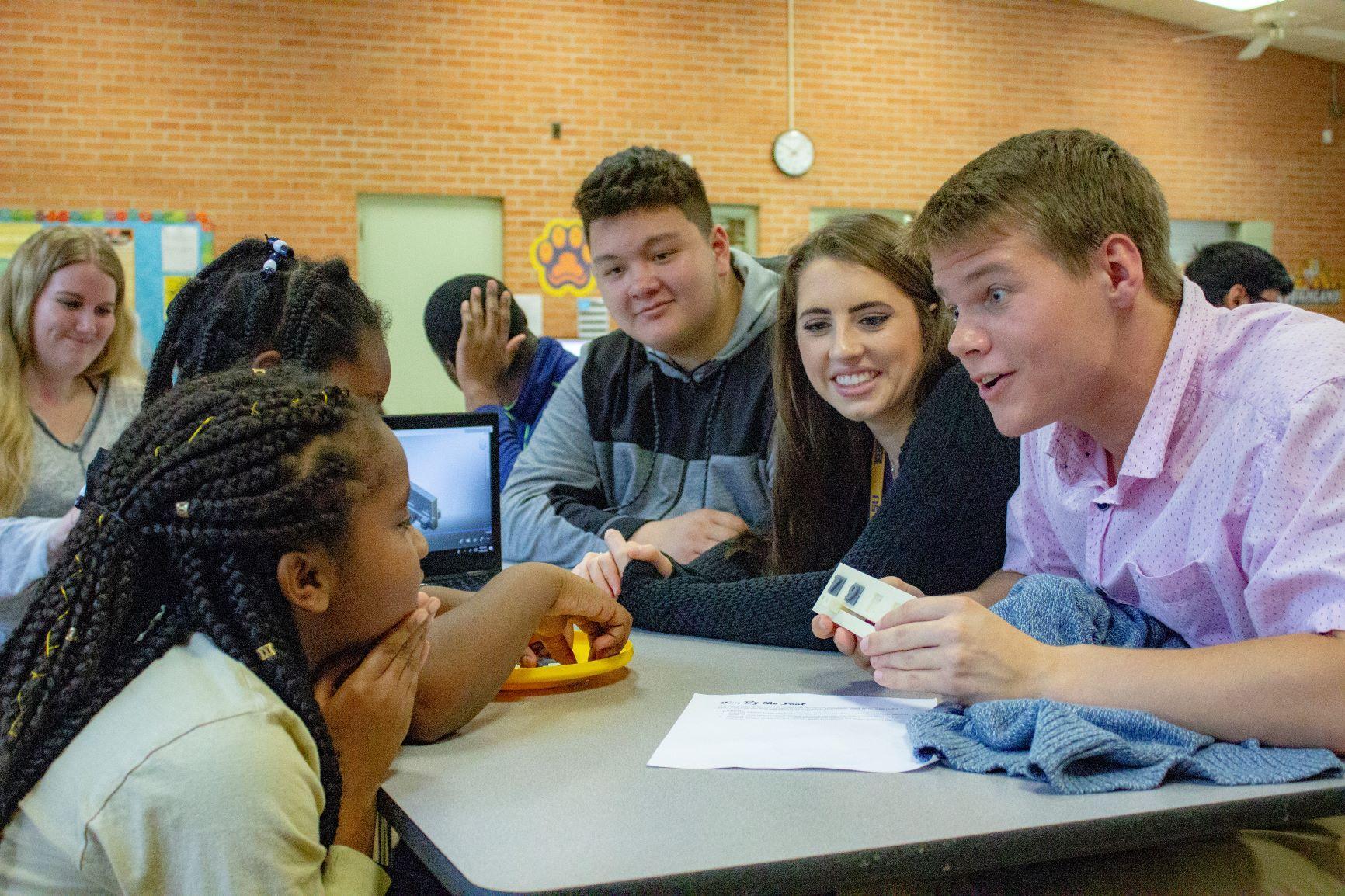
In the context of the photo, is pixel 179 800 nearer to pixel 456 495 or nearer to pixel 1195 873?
pixel 1195 873

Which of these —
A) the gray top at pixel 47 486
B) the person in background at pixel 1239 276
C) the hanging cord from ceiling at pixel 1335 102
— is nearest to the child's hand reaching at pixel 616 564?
the gray top at pixel 47 486

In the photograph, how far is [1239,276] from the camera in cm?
455

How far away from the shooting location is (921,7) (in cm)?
825

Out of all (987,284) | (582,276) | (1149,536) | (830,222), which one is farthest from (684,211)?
(582,276)

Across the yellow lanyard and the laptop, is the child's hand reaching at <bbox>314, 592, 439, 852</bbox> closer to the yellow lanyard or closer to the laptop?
the laptop

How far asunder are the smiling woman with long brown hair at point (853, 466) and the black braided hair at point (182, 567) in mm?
828

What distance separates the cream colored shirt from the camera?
878 millimetres

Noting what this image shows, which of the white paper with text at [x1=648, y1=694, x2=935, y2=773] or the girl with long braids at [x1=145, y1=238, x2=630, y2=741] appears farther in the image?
the girl with long braids at [x1=145, y1=238, x2=630, y2=741]

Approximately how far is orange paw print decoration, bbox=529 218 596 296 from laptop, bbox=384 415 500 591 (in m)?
5.40

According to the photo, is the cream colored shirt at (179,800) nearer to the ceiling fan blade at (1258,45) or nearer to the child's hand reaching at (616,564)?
the child's hand reaching at (616,564)

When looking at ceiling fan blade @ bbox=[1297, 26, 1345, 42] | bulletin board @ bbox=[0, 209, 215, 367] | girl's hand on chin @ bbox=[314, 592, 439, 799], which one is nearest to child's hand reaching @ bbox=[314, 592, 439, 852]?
girl's hand on chin @ bbox=[314, 592, 439, 799]

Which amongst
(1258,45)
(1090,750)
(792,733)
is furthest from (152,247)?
(1258,45)

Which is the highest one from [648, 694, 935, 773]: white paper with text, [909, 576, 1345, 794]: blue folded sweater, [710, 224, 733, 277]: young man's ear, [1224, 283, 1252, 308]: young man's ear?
[710, 224, 733, 277]: young man's ear

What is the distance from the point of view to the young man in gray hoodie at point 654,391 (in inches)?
96.2
